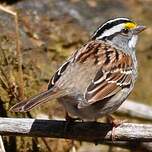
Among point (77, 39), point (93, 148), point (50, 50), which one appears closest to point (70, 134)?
point (93, 148)

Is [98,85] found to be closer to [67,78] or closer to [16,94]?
[67,78]

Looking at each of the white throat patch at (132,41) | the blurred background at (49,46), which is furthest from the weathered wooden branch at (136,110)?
the white throat patch at (132,41)

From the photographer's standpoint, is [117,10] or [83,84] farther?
[117,10]

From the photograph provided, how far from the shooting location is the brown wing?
485 cm

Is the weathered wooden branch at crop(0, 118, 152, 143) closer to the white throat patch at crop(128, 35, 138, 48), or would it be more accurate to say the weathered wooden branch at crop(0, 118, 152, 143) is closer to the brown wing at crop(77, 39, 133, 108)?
the brown wing at crop(77, 39, 133, 108)

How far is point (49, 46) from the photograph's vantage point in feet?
22.9

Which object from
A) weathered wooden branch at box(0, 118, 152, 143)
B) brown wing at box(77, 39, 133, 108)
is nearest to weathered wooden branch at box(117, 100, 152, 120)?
brown wing at box(77, 39, 133, 108)

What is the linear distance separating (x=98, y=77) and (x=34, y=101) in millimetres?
714

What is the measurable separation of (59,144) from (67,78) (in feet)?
4.25

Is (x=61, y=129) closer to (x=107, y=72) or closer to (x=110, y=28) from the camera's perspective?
(x=107, y=72)

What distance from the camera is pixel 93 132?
4.93 metres

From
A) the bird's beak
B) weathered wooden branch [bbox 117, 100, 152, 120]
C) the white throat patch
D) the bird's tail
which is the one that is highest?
the bird's beak

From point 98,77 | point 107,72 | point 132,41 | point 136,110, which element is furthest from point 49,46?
point 98,77

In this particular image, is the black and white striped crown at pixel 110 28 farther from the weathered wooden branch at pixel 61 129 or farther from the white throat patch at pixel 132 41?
the weathered wooden branch at pixel 61 129
